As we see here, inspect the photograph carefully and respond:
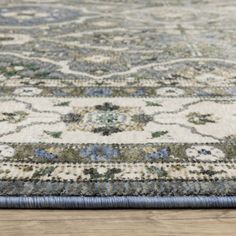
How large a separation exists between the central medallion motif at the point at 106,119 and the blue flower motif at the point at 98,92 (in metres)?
0.12

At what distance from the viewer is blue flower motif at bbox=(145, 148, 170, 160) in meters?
1.46

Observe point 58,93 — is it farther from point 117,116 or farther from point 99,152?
point 99,152

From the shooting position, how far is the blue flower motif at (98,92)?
6.75ft

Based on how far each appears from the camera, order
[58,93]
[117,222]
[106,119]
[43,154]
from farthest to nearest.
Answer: [58,93]
[106,119]
[43,154]
[117,222]

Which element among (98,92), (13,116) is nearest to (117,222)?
(13,116)

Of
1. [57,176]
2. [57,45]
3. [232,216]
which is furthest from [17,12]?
[232,216]

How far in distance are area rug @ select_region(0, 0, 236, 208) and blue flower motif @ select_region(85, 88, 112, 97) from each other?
12mm

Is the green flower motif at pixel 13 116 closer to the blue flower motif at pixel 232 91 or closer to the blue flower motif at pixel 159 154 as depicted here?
the blue flower motif at pixel 159 154

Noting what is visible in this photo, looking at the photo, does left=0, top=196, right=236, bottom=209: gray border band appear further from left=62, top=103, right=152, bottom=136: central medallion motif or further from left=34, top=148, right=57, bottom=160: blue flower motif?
left=62, top=103, right=152, bottom=136: central medallion motif

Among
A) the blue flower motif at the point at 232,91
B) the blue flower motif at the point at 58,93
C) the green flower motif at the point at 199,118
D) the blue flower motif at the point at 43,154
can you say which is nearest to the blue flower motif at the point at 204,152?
the green flower motif at the point at 199,118

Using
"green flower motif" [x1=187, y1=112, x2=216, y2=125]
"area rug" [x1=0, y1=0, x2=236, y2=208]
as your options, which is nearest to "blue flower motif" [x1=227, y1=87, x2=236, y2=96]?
"area rug" [x1=0, y1=0, x2=236, y2=208]

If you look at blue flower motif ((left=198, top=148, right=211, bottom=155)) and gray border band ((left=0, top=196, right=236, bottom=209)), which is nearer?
gray border band ((left=0, top=196, right=236, bottom=209))

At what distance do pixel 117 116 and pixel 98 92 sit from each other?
292mm

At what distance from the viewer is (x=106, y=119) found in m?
1.79
